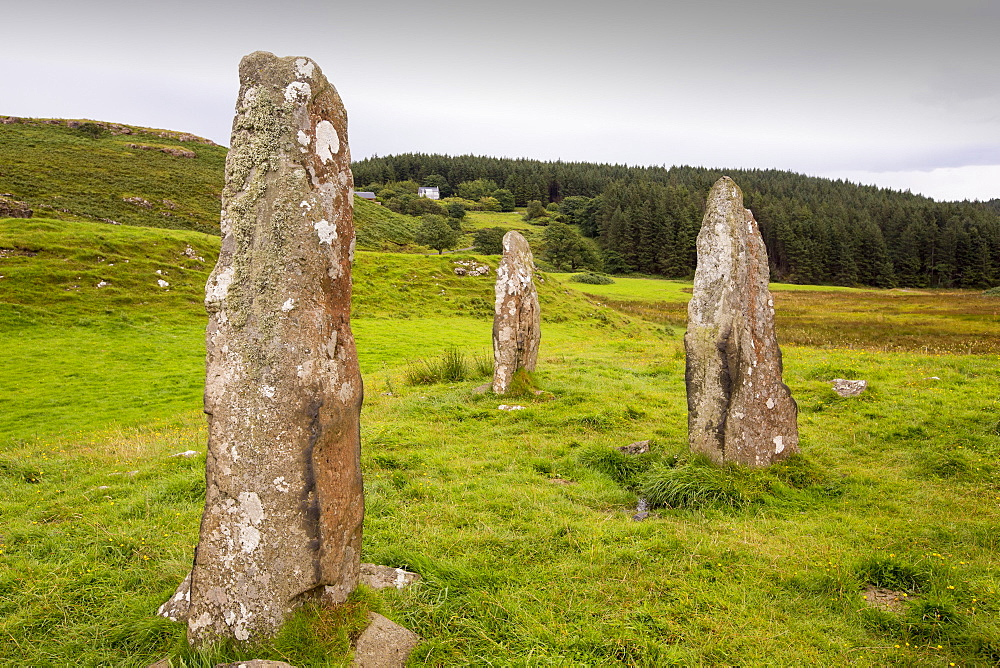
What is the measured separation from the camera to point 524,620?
5.03m

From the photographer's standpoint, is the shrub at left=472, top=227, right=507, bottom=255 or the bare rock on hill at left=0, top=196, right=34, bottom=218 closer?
the bare rock on hill at left=0, top=196, right=34, bottom=218

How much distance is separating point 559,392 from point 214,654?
11.4 meters

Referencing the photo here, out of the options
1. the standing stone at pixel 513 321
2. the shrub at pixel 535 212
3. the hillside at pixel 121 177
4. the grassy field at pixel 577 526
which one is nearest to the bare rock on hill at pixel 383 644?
the grassy field at pixel 577 526

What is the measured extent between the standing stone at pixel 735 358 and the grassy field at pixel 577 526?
0.59 metres

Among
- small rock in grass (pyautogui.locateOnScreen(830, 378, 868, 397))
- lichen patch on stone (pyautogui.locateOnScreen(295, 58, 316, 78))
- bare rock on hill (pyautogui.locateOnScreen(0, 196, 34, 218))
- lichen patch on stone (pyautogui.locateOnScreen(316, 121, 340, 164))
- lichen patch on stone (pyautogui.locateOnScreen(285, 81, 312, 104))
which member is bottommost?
small rock in grass (pyautogui.locateOnScreen(830, 378, 868, 397))

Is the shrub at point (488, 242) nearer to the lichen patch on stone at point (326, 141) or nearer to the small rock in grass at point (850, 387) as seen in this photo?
the small rock in grass at point (850, 387)

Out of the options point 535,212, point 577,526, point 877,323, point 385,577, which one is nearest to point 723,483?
point 577,526

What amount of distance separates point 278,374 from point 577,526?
4.29 metres

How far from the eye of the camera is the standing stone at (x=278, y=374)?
14.4ft

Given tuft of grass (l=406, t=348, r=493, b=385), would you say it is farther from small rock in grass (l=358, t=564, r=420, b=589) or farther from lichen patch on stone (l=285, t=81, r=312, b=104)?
lichen patch on stone (l=285, t=81, r=312, b=104)

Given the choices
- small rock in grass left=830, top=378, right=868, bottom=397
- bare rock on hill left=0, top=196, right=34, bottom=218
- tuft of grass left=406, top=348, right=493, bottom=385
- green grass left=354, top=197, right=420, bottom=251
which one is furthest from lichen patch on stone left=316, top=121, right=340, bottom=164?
green grass left=354, top=197, right=420, bottom=251

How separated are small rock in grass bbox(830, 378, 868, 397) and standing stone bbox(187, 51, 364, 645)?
42.1 feet

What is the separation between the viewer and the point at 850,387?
1365 cm

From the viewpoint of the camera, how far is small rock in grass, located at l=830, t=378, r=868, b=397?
529 inches
